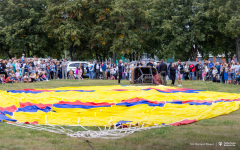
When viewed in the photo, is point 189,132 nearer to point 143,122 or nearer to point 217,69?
point 143,122

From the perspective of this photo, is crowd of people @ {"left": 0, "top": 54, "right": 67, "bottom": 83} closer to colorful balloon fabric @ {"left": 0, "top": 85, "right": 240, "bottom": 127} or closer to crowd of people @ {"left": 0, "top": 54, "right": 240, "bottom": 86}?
crowd of people @ {"left": 0, "top": 54, "right": 240, "bottom": 86}

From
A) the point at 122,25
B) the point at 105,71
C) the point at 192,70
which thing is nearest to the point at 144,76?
Result: the point at 192,70

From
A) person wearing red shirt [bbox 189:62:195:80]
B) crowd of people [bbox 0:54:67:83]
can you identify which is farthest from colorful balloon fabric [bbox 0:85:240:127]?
person wearing red shirt [bbox 189:62:195:80]

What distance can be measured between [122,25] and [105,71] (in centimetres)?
1011

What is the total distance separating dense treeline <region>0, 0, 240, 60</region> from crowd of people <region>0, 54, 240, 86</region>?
27.3 ft

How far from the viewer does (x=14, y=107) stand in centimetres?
1027

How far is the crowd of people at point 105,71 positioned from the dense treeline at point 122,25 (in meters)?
8.31

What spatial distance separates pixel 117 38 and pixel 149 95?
89.6 ft

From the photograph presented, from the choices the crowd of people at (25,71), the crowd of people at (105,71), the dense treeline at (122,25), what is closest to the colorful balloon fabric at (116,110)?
the crowd of people at (105,71)

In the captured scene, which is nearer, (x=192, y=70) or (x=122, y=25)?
(x=192, y=70)

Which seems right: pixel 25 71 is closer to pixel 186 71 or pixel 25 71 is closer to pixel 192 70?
pixel 186 71

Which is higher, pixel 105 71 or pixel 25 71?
pixel 25 71

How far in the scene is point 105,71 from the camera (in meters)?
31.0

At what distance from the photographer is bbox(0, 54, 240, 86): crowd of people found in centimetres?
2165
